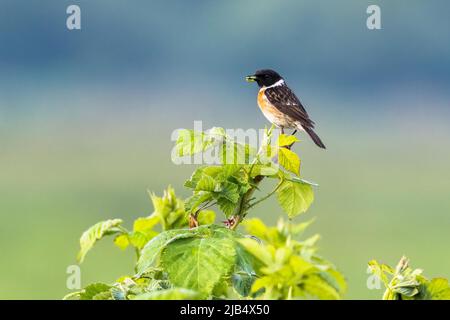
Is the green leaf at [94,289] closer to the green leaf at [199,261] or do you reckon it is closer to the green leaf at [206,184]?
the green leaf at [199,261]

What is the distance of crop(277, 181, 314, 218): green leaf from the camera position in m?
1.22

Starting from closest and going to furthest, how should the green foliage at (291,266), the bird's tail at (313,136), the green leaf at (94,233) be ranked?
the green foliage at (291,266) < the green leaf at (94,233) < the bird's tail at (313,136)

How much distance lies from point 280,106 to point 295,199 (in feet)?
12.5

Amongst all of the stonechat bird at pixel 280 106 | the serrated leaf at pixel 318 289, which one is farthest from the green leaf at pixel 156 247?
the stonechat bird at pixel 280 106

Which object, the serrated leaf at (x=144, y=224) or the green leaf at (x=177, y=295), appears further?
the serrated leaf at (x=144, y=224)

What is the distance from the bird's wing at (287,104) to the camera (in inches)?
197

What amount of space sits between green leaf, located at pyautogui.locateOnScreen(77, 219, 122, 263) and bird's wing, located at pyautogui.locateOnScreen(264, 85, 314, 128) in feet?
11.6

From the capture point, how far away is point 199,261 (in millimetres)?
926

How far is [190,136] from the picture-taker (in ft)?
3.61

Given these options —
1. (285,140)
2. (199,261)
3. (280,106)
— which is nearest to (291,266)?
(199,261)

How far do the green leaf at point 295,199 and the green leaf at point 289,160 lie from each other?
0.10 ft
